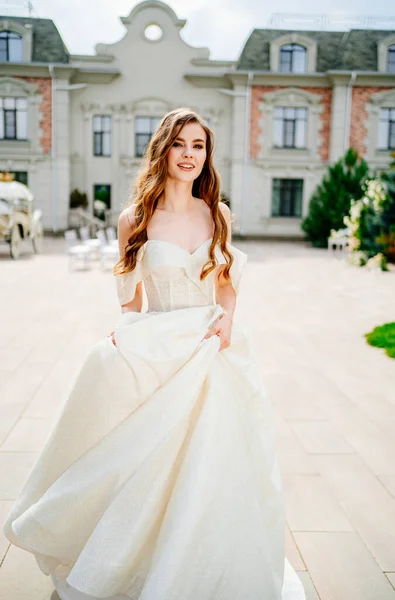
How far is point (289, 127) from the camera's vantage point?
26031mm

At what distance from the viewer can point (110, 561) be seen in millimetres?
2086

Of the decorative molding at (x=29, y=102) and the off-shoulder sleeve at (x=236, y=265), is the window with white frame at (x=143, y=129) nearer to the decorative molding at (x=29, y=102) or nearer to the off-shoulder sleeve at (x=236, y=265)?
the decorative molding at (x=29, y=102)

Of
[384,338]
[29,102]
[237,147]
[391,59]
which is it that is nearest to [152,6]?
[29,102]

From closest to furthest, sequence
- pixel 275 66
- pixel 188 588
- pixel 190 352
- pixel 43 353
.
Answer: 1. pixel 188 588
2. pixel 190 352
3. pixel 43 353
4. pixel 275 66

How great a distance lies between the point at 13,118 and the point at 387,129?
17.2 metres

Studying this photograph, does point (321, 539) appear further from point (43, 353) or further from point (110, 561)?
point (43, 353)

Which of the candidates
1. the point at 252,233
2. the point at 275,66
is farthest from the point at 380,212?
the point at 275,66

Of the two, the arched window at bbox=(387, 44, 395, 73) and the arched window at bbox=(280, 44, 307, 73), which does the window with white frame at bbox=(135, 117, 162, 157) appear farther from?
the arched window at bbox=(387, 44, 395, 73)

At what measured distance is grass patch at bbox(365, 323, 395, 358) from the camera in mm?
6839

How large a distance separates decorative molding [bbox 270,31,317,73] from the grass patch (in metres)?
20.7

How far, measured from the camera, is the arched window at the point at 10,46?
2541 cm

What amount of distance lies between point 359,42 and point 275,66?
14.3 ft

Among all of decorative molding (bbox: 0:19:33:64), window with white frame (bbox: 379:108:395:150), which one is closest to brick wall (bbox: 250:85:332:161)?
window with white frame (bbox: 379:108:395:150)

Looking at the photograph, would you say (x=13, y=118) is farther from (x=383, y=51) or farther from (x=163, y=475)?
(x=163, y=475)
